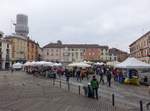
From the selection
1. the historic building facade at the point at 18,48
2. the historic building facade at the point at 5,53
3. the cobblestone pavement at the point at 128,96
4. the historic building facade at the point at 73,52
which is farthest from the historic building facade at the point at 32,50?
the cobblestone pavement at the point at 128,96

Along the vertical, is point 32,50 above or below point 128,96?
above

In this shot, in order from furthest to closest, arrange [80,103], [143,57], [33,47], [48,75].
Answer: [33,47] < [143,57] < [48,75] < [80,103]

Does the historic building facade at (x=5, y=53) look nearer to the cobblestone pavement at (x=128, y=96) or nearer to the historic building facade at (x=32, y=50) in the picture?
the historic building facade at (x=32, y=50)

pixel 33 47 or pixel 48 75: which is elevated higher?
pixel 33 47

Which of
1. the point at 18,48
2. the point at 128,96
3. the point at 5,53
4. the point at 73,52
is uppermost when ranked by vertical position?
the point at 18,48

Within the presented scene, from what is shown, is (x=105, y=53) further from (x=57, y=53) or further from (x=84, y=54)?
(x=57, y=53)

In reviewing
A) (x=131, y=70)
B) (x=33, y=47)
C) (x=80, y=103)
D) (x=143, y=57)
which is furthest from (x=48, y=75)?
(x=33, y=47)

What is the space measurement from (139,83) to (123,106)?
18100mm

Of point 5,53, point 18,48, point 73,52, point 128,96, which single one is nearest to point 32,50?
point 73,52

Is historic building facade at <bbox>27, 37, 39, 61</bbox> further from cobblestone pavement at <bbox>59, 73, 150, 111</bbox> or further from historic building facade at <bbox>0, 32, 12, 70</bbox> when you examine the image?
cobblestone pavement at <bbox>59, 73, 150, 111</bbox>

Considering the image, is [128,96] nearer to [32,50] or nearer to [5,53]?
[5,53]

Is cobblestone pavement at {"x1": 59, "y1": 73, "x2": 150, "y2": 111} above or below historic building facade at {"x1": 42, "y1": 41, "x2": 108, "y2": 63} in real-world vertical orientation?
below

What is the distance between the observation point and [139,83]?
36.5 metres

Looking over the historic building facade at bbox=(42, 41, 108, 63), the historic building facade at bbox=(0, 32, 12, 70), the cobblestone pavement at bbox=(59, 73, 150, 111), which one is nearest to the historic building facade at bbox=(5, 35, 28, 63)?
the historic building facade at bbox=(0, 32, 12, 70)
